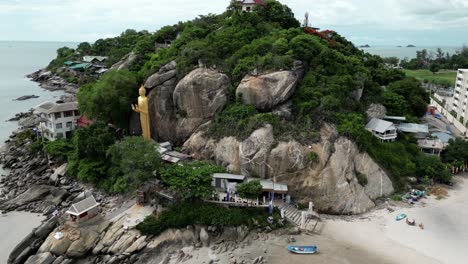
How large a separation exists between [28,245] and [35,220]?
13.4 ft

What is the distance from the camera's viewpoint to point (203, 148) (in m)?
30.3

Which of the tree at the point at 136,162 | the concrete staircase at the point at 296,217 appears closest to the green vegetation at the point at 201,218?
the concrete staircase at the point at 296,217

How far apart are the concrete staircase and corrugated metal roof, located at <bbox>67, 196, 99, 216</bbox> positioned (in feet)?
47.0

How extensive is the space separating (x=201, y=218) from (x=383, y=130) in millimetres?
20422

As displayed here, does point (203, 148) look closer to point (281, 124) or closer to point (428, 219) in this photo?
point (281, 124)

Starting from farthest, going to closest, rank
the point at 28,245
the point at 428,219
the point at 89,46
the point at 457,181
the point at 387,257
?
the point at 89,46, the point at 457,181, the point at 428,219, the point at 28,245, the point at 387,257

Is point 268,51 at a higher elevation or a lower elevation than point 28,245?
higher

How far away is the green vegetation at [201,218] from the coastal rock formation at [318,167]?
365 centimetres

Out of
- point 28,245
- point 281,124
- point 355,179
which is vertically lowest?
point 28,245

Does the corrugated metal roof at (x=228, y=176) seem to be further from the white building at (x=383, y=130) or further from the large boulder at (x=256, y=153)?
the white building at (x=383, y=130)

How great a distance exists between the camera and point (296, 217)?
25.2 m

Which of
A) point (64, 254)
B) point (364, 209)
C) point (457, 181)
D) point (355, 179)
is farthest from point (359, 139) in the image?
point (64, 254)

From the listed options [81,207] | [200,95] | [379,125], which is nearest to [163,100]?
[200,95]

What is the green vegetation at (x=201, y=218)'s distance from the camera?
23.6m
